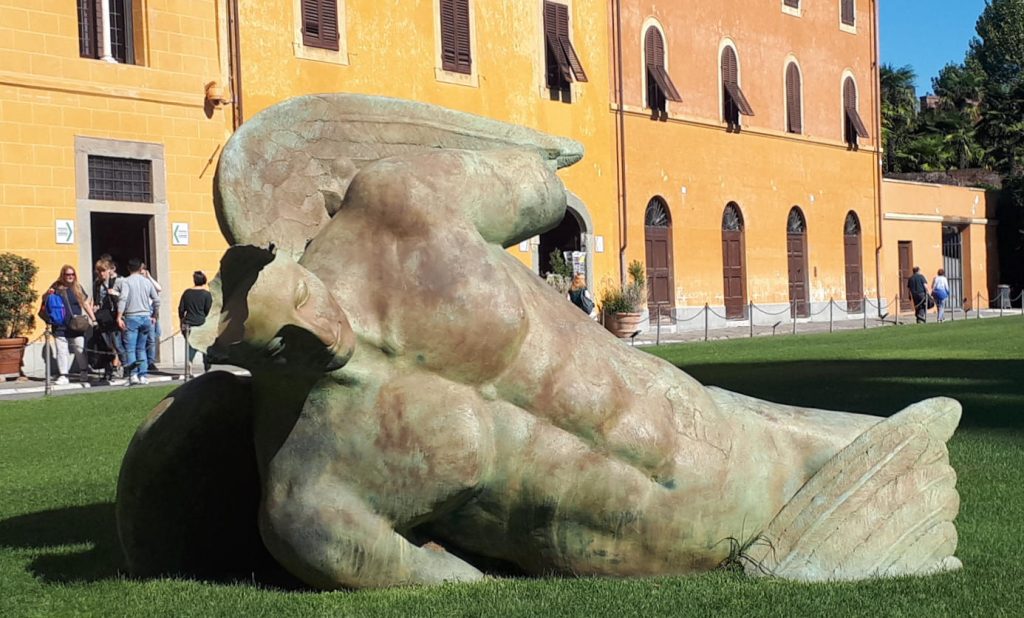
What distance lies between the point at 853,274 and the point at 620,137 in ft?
37.1

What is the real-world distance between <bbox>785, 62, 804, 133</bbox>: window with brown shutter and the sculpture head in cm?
3280

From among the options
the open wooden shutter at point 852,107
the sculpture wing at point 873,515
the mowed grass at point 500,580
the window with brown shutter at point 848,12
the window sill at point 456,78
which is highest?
the window with brown shutter at point 848,12

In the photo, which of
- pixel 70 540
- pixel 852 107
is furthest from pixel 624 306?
pixel 70 540

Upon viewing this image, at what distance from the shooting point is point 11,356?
718 inches

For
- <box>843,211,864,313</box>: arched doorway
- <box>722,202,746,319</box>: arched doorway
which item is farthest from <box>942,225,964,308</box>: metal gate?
<box>722,202,746,319</box>: arched doorway

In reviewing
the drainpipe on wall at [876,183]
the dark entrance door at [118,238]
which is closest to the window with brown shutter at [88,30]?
the dark entrance door at [118,238]

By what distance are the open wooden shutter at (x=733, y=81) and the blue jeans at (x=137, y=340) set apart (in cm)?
1919

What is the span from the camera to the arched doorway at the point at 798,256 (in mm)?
35594

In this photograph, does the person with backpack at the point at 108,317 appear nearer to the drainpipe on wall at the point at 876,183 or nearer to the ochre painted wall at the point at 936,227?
the drainpipe on wall at the point at 876,183

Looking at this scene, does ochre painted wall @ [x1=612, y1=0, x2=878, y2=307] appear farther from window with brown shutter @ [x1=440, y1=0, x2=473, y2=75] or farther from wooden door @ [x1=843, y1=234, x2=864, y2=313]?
window with brown shutter @ [x1=440, y1=0, x2=473, y2=75]

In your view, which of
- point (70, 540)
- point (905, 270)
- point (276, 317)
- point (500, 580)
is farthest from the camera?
point (905, 270)

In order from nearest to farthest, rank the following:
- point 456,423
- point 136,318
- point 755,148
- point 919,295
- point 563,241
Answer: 1. point 456,423
2. point 136,318
3. point 563,241
4. point 919,295
5. point 755,148

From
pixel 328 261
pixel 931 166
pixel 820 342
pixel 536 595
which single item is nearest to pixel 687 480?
pixel 536 595

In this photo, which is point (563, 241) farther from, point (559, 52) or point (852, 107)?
point (852, 107)
